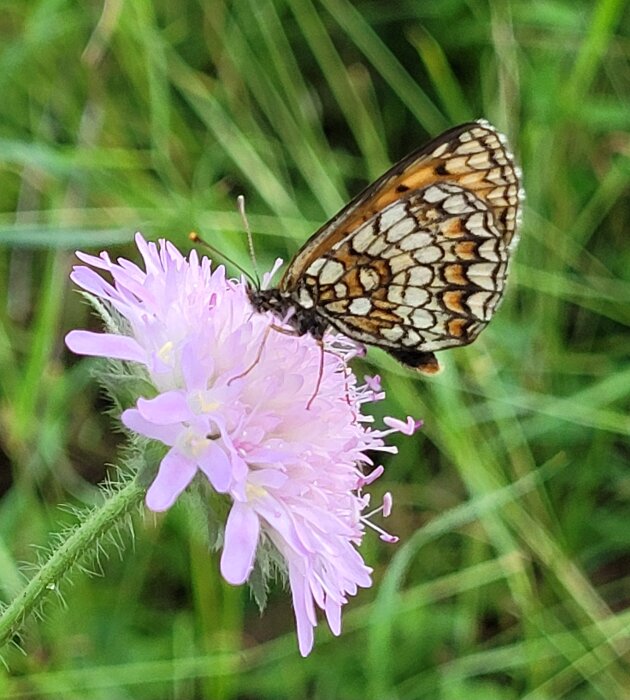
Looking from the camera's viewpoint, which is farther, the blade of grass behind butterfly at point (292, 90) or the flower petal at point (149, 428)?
the blade of grass behind butterfly at point (292, 90)

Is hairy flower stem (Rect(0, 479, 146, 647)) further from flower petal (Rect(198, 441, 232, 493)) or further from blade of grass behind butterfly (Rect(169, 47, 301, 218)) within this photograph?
blade of grass behind butterfly (Rect(169, 47, 301, 218))

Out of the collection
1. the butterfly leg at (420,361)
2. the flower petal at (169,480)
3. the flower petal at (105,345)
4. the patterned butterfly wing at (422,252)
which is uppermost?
the patterned butterfly wing at (422,252)

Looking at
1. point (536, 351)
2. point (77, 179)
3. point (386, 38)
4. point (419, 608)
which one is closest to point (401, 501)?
point (419, 608)

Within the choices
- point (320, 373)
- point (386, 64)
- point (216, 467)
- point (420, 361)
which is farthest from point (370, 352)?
point (216, 467)

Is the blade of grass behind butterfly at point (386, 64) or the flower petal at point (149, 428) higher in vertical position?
the blade of grass behind butterfly at point (386, 64)

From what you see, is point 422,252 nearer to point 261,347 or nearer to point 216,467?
point 261,347

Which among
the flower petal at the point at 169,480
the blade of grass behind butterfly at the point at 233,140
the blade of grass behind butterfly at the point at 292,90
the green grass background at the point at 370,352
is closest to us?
the flower petal at the point at 169,480

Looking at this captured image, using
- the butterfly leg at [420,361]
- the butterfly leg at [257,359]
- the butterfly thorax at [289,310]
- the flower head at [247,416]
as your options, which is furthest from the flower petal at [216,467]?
the butterfly leg at [420,361]

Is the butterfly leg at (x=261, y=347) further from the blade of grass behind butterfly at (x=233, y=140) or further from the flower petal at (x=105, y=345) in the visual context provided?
the blade of grass behind butterfly at (x=233, y=140)
